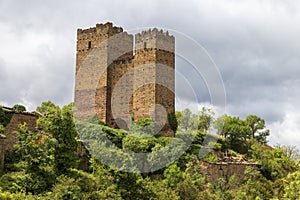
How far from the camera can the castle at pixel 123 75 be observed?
4031 cm

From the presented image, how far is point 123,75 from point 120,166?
1717cm

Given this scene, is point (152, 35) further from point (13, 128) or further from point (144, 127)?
point (13, 128)

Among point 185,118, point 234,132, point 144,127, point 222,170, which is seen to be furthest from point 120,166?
point 234,132

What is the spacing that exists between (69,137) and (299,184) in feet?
46.7

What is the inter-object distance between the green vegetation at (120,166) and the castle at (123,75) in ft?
4.74

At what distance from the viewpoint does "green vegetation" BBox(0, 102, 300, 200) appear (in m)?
24.6

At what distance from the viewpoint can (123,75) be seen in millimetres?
42344

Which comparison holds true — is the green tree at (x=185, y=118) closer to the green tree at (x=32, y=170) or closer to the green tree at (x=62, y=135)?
the green tree at (x=62, y=135)

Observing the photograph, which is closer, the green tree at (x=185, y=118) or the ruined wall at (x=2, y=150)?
the ruined wall at (x=2, y=150)

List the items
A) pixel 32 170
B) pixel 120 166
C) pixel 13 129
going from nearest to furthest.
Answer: pixel 32 170
pixel 120 166
pixel 13 129

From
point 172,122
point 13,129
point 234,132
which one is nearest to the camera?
point 13,129

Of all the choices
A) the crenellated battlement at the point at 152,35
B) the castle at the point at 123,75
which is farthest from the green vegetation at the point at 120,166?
the crenellated battlement at the point at 152,35

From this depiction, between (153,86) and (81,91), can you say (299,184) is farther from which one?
(81,91)

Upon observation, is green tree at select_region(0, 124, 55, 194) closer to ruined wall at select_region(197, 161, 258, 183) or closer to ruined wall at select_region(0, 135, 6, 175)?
ruined wall at select_region(0, 135, 6, 175)
